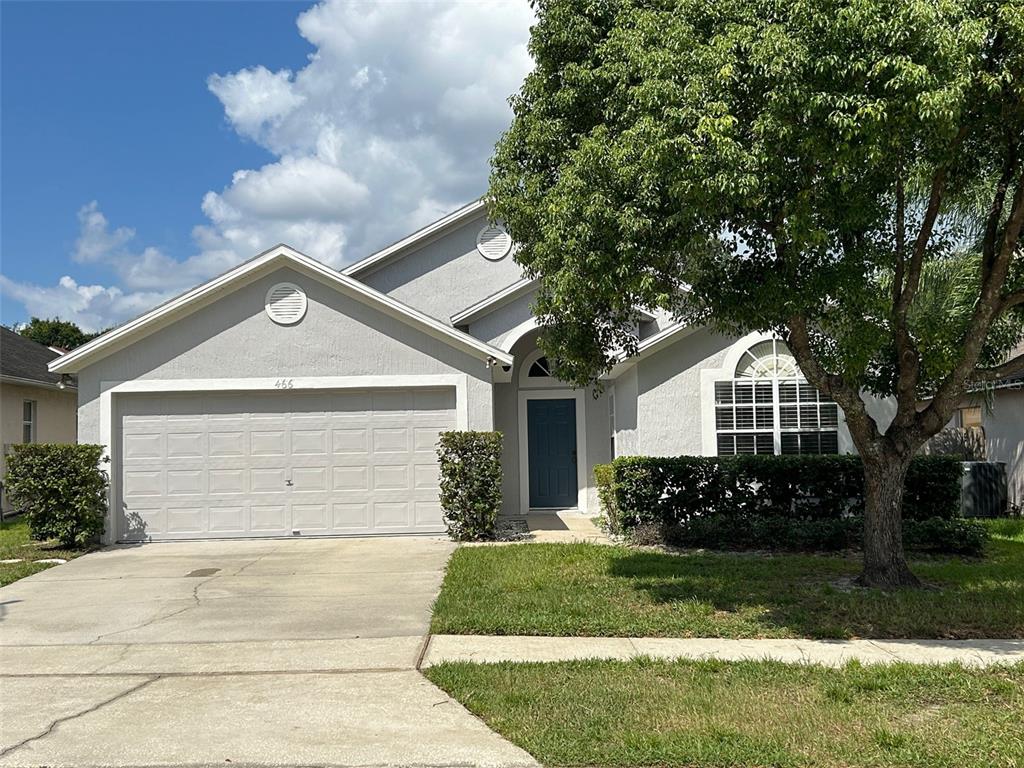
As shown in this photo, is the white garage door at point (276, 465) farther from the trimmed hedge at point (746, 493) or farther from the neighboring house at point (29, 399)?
the neighboring house at point (29, 399)

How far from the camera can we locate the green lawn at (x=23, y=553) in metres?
11.7

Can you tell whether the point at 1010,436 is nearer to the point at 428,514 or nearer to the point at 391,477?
the point at 428,514

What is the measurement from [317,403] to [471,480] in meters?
3.02

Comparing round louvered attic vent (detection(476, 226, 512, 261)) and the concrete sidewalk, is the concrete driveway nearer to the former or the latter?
the concrete sidewalk

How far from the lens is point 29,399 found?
19.9 metres

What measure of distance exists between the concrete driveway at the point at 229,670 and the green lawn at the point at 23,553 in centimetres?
34

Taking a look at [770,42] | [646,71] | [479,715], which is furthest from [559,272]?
[479,715]

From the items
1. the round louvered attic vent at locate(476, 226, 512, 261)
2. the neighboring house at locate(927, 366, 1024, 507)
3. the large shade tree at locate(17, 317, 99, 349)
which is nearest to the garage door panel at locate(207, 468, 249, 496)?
the round louvered attic vent at locate(476, 226, 512, 261)

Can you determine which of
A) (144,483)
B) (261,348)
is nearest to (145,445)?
(144,483)

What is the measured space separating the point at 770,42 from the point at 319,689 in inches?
245

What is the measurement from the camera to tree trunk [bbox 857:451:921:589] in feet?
31.1

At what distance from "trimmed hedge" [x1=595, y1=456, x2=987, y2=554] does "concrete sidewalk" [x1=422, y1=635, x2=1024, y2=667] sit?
17.1 ft

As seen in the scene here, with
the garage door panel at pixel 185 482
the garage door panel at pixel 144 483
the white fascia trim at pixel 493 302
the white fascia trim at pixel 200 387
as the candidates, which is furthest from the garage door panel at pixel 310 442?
the white fascia trim at pixel 493 302

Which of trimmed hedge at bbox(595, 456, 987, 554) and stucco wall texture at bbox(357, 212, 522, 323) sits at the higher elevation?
stucco wall texture at bbox(357, 212, 522, 323)
